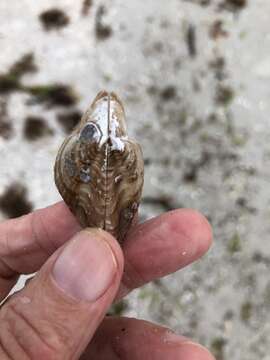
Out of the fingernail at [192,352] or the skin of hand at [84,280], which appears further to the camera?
the fingernail at [192,352]

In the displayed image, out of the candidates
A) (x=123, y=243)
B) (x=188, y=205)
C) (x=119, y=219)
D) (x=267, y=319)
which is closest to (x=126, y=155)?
(x=119, y=219)

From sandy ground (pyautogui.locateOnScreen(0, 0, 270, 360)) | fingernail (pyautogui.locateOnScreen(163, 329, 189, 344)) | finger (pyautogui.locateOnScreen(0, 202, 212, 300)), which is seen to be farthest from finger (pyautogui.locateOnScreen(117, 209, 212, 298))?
sandy ground (pyautogui.locateOnScreen(0, 0, 270, 360))

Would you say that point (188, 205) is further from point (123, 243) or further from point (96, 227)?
point (96, 227)

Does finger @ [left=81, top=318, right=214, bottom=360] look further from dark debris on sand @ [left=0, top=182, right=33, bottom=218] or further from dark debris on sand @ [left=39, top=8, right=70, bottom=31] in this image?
dark debris on sand @ [left=39, top=8, right=70, bottom=31]

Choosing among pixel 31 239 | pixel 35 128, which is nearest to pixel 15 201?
pixel 35 128

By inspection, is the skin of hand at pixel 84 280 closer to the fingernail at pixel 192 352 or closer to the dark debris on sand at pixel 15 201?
the fingernail at pixel 192 352

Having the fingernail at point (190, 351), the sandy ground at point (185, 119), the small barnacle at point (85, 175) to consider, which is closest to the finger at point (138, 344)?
the fingernail at point (190, 351)

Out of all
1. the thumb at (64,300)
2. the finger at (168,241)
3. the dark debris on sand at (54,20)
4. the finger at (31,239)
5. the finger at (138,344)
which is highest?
the dark debris on sand at (54,20)
